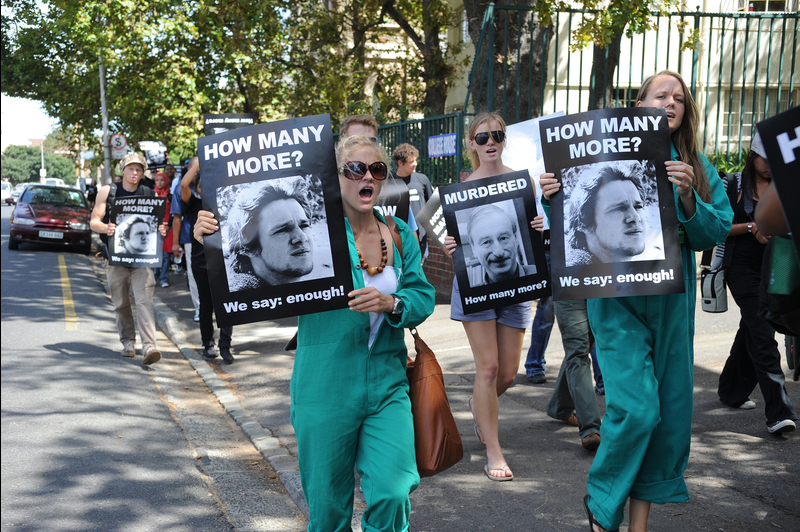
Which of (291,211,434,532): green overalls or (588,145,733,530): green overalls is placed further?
(588,145,733,530): green overalls

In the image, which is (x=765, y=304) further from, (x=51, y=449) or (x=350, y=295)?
(x=51, y=449)

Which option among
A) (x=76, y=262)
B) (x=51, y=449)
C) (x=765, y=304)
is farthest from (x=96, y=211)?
(x=76, y=262)

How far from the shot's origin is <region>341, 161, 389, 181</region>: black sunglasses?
121 inches

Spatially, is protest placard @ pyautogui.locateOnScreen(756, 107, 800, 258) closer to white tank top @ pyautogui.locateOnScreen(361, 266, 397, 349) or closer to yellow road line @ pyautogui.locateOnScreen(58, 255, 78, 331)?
white tank top @ pyautogui.locateOnScreen(361, 266, 397, 349)

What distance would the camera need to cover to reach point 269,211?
3012 millimetres

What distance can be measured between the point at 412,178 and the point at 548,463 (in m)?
3.26

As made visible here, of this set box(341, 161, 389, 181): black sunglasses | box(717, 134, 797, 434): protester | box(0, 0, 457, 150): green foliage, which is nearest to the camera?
box(341, 161, 389, 181): black sunglasses

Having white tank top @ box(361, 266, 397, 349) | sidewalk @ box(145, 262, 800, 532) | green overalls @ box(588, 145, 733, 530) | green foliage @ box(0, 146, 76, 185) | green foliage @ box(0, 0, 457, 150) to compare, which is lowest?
sidewalk @ box(145, 262, 800, 532)

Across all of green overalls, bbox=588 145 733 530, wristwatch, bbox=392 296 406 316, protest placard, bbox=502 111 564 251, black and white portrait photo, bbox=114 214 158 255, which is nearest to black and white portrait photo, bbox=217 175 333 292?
wristwatch, bbox=392 296 406 316

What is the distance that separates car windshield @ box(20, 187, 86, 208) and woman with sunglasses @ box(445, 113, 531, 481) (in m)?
19.8

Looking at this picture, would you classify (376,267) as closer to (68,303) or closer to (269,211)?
(269,211)

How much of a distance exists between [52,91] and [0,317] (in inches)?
821

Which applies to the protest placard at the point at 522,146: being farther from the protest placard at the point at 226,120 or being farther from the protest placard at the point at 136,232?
the protest placard at the point at 136,232

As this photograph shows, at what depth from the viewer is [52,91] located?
28844 mm
